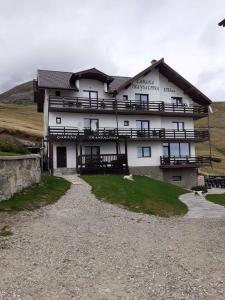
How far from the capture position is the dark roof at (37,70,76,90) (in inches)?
1582

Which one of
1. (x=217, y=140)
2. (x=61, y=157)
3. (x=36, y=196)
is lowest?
(x=36, y=196)

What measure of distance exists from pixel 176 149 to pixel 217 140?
73956 millimetres

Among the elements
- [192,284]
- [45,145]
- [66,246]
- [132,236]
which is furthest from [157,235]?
[45,145]

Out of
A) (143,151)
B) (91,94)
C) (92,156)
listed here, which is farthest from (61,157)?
(143,151)

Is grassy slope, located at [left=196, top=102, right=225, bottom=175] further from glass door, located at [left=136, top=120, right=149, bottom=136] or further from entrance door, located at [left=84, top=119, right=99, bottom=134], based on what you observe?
entrance door, located at [left=84, top=119, right=99, bottom=134]

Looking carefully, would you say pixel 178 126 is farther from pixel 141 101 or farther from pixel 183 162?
pixel 141 101

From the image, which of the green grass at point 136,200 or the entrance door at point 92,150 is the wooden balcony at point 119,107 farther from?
the green grass at point 136,200

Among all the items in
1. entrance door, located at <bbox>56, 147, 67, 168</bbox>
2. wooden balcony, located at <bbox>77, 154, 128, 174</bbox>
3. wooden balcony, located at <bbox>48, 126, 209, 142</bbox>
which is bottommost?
wooden balcony, located at <bbox>77, 154, 128, 174</bbox>

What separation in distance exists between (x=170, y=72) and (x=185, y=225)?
3167 centimetres

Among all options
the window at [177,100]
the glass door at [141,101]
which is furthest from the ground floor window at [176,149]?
the glass door at [141,101]

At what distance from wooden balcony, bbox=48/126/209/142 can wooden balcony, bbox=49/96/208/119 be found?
214 cm

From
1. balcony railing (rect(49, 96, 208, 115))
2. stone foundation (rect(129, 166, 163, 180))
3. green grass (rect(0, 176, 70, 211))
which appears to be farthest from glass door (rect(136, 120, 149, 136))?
green grass (rect(0, 176, 70, 211))

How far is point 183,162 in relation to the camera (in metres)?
44.2

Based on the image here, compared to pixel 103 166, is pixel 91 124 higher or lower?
higher
